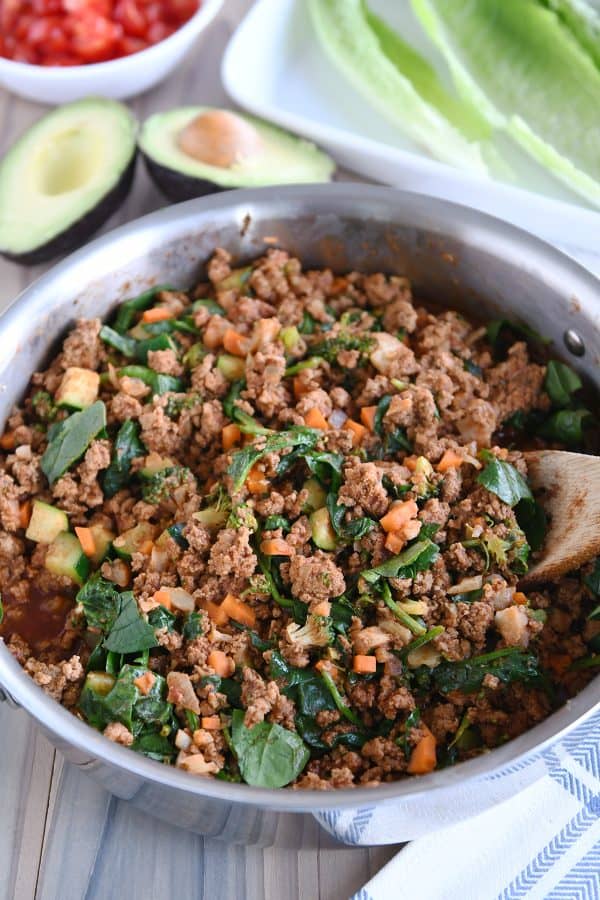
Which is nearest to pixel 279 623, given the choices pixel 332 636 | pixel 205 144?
pixel 332 636

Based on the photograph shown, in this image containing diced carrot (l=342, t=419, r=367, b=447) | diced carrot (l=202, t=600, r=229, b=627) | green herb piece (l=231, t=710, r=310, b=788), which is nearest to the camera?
green herb piece (l=231, t=710, r=310, b=788)

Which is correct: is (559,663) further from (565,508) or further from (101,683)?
(101,683)

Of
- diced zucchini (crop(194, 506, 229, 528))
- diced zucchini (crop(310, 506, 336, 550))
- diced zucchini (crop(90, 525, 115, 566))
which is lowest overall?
diced zucchini (crop(90, 525, 115, 566))

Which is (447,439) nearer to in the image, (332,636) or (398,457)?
(398,457)

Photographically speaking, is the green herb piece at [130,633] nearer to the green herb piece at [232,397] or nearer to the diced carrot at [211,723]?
the diced carrot at [211,723]

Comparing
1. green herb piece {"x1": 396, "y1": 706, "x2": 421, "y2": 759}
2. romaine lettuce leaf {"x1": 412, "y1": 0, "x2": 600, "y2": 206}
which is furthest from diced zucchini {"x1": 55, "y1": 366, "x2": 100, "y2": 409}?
romaine lettuce leaf {"x1": 412, "y1": 0, "x2": 600, "y2": 206}

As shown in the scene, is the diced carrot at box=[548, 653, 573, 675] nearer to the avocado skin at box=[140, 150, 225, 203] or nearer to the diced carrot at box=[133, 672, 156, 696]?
the diced carrot at box=[133, 672, 156, 696]
